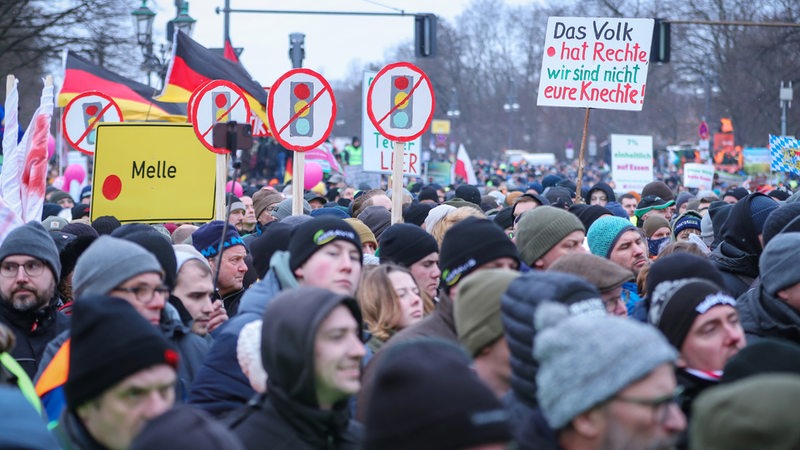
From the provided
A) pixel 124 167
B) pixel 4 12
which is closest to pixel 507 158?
pixel 4 12

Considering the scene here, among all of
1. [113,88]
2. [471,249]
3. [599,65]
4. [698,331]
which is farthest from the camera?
[113,88]

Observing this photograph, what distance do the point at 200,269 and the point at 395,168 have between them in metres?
3.43

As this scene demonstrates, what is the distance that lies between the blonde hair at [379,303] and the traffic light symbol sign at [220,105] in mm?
5564

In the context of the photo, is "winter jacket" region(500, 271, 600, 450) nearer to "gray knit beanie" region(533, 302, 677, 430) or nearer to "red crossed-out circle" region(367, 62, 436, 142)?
"gray knit beanie" region(533, 302, 677, 430)

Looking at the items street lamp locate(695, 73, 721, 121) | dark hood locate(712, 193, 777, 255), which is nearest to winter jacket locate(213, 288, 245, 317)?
dark hood locate(712, 193, 777, 255)

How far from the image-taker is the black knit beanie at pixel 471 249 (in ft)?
20.5

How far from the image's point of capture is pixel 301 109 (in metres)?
10.6

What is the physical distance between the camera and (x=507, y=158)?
92562mm

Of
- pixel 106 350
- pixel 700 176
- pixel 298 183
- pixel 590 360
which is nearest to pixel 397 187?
pixel 298 183

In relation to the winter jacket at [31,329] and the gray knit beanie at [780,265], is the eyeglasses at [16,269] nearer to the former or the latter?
the winter jacket at [31,329]

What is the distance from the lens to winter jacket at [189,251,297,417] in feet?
18.5

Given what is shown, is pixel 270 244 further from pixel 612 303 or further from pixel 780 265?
pixel 780 265

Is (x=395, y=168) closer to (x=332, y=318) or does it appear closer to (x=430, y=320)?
(x=430, y=320)

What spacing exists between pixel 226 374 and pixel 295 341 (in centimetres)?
125
